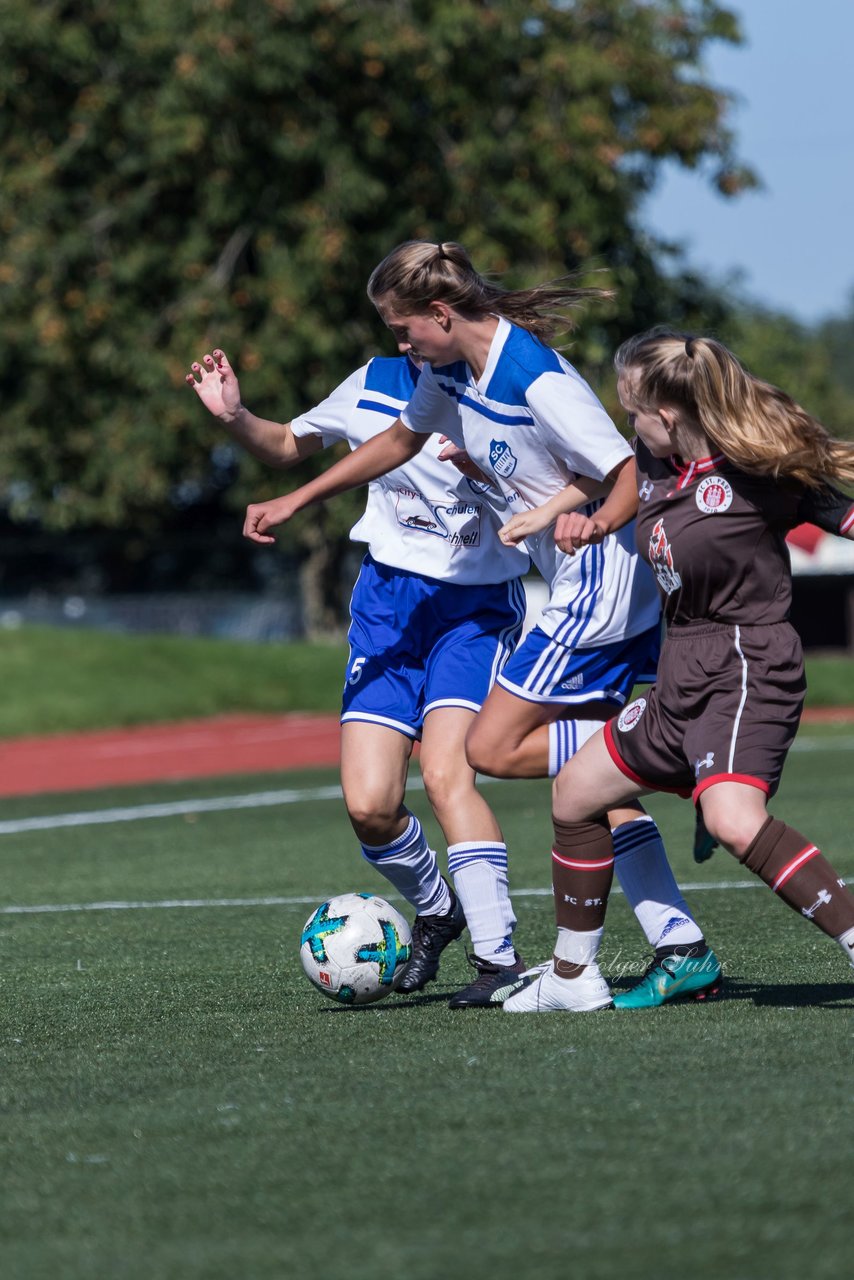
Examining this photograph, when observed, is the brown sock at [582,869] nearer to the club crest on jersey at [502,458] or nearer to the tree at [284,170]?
the club crest on jersey at [502,458]

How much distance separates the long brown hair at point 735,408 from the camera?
469cm

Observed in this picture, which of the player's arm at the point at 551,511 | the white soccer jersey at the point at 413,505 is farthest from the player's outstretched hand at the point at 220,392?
the player's arm at the point at 551,511

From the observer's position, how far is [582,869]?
5180 mm

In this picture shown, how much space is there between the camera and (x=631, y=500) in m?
5.03

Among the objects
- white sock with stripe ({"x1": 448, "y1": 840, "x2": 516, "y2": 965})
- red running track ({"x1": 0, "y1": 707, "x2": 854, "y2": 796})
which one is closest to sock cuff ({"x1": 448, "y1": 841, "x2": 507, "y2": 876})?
white sock with stripe ({"x1": 448, "y1": 840, "x2": 516, "y2": 965})

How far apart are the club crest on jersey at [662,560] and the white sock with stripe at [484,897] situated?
46.6 inches

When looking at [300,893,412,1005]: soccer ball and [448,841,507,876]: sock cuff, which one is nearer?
[300,893,412,1005]: soccer ball

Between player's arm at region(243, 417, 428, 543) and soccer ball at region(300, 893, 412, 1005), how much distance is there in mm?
1198

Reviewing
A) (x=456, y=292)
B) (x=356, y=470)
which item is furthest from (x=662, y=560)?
(x=356, y=470)

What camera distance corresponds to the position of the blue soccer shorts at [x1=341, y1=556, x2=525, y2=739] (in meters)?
5.94

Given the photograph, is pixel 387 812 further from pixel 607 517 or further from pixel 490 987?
pixel 607 517

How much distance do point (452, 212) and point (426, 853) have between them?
20017 mm

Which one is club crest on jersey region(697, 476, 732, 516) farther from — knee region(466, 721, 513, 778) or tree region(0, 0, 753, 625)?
tree region(0, 0, 753, 625)

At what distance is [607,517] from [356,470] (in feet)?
3.36
